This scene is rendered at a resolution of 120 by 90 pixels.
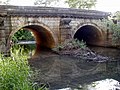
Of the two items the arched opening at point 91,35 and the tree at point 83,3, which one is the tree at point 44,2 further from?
the arched opening at point 91,35

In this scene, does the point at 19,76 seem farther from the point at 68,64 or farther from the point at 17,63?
the point at 68,64

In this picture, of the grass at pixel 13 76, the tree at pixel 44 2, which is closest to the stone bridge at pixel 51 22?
the grass at pixel 13 76

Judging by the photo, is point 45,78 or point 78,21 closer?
point 45,78

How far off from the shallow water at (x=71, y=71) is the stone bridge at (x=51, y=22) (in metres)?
2.30

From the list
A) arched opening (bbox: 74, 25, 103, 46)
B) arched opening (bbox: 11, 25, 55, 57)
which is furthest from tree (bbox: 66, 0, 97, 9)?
arched opening (bbox: 11, 25, 55, 57)

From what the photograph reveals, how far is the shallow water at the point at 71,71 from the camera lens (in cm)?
943

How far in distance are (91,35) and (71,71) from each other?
1025 centimetres

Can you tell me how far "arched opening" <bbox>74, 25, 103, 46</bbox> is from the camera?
1962cm

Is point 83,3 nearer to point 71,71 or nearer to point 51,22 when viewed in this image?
point 51,22

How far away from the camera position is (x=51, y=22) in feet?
53.1

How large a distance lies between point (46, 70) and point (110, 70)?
123 inches

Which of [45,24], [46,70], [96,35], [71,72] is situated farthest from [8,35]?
[96,35]

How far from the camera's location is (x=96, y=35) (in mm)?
20141

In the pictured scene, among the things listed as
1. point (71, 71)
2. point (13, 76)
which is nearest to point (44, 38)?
point (71, 71)
